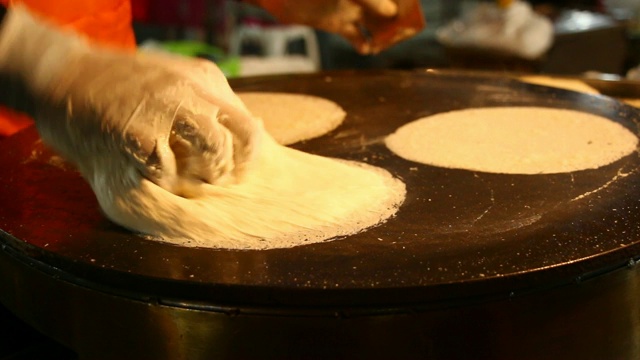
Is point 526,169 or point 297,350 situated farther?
point 526,169

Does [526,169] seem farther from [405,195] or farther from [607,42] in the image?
[607,42]

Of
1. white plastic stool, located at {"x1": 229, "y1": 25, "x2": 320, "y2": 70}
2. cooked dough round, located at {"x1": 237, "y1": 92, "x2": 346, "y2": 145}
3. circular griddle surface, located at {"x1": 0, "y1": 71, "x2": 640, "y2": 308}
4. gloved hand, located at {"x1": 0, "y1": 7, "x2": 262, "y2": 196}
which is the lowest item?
white plastic stool, located at {"x1": 229, "y1": 25, "x2": 320, "y2": 70}

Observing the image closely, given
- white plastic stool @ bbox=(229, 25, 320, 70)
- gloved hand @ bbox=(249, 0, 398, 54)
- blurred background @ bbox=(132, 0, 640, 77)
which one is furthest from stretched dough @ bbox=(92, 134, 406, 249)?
white plastic stool @ bbox=(229, 25, 320, 70)

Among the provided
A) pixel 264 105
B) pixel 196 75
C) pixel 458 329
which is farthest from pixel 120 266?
pixel 264 105

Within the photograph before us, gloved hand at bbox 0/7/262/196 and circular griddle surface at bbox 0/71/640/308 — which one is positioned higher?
gloved hand at bbox 0/7/262/196

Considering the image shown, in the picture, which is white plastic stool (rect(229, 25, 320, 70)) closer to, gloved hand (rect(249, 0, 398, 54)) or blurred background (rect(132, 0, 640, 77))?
blurred background (rect(132, 0, 640, 77))

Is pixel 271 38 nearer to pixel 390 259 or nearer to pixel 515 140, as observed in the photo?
pixel 515 140
